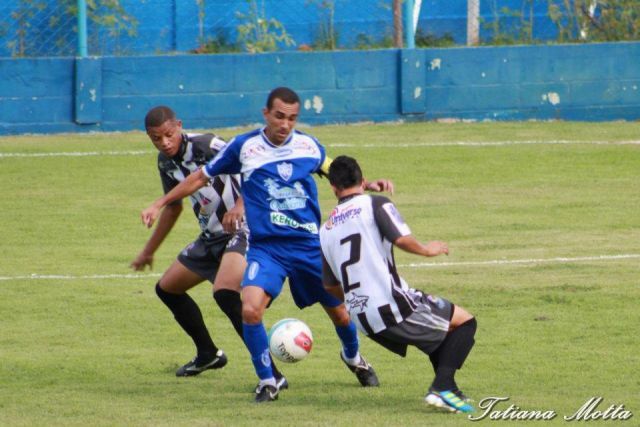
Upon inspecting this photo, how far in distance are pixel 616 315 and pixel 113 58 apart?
1147cm

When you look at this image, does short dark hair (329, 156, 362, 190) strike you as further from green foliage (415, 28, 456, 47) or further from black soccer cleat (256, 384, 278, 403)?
green foliage (415, 28, 456, 47)

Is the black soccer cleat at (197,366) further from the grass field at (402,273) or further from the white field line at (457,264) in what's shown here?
the white field line at (457,264)

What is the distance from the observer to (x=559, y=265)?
40.1 feet

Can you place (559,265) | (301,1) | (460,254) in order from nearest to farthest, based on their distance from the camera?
(559,265)
(460,254)
(301,1)

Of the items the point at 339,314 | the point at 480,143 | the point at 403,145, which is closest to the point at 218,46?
the point at 403,145

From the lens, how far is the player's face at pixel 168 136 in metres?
8.23

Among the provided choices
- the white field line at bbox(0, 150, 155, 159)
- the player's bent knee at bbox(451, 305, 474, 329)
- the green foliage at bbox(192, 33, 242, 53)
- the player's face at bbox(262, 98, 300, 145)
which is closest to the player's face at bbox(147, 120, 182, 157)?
the player's face at bbox(262, 98, 300, 145)

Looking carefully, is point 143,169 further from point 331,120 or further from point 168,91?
point 331,120

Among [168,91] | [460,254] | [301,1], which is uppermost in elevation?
[301,1]

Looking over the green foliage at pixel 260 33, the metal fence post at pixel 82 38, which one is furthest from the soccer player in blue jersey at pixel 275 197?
the green foliage at pixel 260 33

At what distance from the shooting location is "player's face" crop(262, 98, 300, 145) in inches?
305

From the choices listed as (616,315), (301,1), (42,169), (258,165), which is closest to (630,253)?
(616,315)

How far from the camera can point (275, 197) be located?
7.80 meters

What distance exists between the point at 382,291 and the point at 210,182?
1.80 m
